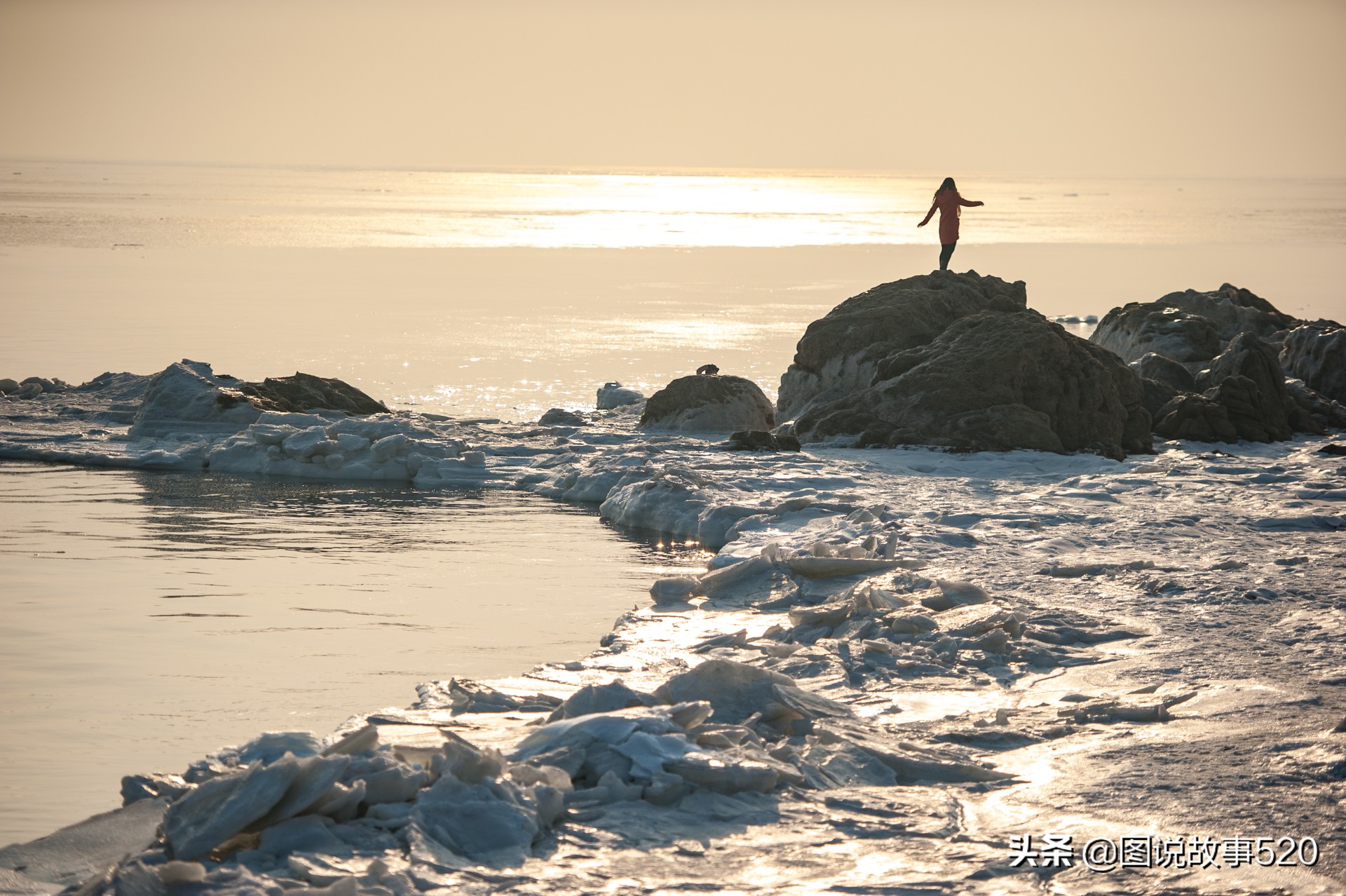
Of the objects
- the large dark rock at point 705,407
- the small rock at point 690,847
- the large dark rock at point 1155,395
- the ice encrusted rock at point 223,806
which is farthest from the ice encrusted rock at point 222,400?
the small rock at point 690,847

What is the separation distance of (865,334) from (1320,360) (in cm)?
610

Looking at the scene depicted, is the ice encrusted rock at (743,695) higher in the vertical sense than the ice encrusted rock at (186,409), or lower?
lower

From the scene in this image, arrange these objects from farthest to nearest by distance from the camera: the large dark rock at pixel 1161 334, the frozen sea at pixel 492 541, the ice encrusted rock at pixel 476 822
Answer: the large dark rock at pixel 1161 334
the frozen sea at pixel 492 541
the ice encrusted rock at pixel 476 822

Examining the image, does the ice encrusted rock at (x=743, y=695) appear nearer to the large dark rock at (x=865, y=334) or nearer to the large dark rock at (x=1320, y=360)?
the large dark rock at (x=865, y=334)

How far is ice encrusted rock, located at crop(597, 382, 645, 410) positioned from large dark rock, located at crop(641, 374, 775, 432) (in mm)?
872

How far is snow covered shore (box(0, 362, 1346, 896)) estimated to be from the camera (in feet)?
14.9

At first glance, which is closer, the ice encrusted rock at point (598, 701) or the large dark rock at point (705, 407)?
the ice encrusted rock at point (598, 701)

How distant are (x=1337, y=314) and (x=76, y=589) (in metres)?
24.1

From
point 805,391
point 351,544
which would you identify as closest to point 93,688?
point 351,544

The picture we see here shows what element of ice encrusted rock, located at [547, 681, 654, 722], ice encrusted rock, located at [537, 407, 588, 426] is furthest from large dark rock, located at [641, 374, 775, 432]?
ice encrusted rock, located at [547, 681, 654, 722]

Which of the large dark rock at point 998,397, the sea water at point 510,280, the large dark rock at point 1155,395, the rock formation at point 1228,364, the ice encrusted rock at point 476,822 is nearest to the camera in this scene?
the ice encrusted rock at point 476,822

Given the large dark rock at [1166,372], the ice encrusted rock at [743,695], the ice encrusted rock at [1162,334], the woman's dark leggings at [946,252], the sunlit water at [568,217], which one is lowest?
the ice encrusted rock at [743,695]

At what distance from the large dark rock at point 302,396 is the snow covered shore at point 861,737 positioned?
569 cm

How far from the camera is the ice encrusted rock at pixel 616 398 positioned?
53.6 ft
